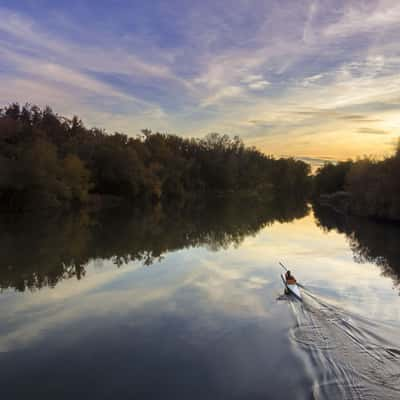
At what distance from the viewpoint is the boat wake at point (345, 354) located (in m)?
6.36

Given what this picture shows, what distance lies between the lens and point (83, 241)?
912 inches

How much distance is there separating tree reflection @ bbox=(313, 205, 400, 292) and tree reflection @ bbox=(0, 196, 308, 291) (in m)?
6.51

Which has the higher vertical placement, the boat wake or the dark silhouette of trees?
the dark silhouette of trees

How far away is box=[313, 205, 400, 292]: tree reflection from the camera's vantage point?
17672mm

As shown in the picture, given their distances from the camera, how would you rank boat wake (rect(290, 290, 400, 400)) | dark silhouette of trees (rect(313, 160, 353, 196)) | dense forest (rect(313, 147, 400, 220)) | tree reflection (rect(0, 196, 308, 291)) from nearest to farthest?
boat wake (rect(290, 290, 400, 400))
tree reflection (rect(0, 196, 308, 291))
dense forest (rect(313, 147, 400, 220))
dark silhouette of trees (rect(313, 160, 353, 196))

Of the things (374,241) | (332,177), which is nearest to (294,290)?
(374,241)

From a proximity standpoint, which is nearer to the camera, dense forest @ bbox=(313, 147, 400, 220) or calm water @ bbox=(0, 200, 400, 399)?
calm water @ bbox=(0, 200, 400, 399)

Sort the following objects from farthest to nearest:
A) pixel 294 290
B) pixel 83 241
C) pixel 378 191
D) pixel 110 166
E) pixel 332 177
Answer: pixel 332 177 < pixel 110 166 < pixel 378 191 < pixel 83 241 < pixel 294 290

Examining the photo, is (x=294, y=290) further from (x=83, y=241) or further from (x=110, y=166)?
(x=110, y=166)

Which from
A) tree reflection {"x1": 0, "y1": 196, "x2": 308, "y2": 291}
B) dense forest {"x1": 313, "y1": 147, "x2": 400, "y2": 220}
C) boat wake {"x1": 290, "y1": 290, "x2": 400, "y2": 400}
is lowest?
tree reflection {"x1": 0, "y1": 196, "x2": 308, "y2": 291}

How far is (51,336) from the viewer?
8.80m

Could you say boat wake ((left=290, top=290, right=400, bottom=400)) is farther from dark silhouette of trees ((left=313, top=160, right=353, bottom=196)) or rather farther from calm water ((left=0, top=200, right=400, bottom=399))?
dark silhouette of trees ((left=313, top=160, right=353, bottom=196))

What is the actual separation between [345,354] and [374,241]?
18083 mm

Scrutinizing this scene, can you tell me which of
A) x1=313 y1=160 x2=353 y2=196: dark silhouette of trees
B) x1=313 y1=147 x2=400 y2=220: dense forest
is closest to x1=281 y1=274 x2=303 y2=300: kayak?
x1=313 y1=147 x2=400 y2=220: dense forest
